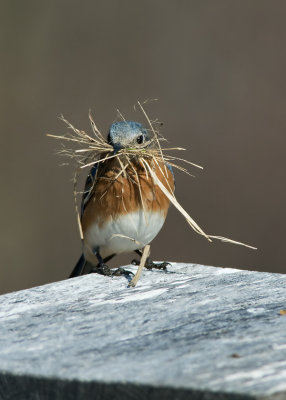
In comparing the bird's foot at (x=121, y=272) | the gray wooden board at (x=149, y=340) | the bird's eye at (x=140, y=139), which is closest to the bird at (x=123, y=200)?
the bird's eye at (x=140, y=139)

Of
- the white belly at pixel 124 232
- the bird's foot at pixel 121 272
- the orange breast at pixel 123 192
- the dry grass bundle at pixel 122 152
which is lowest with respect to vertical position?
the bird's foot at pixel 121 272

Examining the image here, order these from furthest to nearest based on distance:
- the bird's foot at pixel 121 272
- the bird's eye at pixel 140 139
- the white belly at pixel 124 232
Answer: the white belly at pixel 124 232, the bird's eye at pixel 140 139, the bird's foot at pixel 121 272

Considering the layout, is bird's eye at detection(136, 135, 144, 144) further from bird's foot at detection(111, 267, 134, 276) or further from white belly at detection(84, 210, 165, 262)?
bird's foot at detection(111, 267, 134, 276)

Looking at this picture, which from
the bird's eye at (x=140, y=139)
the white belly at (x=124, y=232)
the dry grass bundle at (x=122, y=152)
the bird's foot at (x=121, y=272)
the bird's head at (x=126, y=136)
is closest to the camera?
the bird's foot at (x=121, y=272)

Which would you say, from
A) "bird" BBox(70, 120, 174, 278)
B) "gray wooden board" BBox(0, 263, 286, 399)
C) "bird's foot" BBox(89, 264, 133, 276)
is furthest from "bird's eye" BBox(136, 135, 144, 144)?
"gray wooden board" BBox(0, 263, 286, 399)

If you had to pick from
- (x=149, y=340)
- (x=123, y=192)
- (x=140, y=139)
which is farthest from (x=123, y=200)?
(x=149, y=340)

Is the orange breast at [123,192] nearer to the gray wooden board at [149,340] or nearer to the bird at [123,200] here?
the bird at [123,200]

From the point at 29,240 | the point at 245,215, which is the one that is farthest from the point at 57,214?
the point at 245,215
